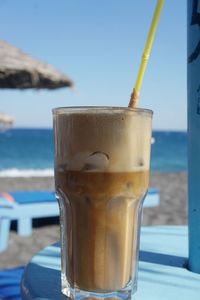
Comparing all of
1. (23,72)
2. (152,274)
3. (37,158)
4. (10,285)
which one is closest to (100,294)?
(152,274)

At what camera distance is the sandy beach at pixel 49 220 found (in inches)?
140

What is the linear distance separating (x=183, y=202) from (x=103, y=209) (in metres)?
5.42

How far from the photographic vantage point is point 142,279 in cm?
96

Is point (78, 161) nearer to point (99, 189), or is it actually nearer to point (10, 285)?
point (99, 189)

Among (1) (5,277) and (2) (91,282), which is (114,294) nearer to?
(2) (91,282)

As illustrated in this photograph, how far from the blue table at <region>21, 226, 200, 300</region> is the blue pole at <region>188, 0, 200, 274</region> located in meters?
0.06

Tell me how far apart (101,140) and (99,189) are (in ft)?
0.31

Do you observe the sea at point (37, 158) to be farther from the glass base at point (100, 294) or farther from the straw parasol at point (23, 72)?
the glass base at point (100, 294)

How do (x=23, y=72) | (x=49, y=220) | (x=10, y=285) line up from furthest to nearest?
(x=49, y=220)
(x=23, y=72)
(x=10, y=285)

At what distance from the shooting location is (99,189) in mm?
875

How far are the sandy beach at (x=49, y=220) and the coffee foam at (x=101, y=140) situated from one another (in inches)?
101

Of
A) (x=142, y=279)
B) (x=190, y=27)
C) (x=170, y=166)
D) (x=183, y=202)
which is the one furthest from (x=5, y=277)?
(x=170, y=166)

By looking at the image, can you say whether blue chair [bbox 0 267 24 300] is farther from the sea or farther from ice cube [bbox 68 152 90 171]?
the sea

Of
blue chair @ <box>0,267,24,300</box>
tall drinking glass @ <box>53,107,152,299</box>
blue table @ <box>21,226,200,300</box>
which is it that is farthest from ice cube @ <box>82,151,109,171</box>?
→ blue chair @ <box>0,267,24,300</box>
